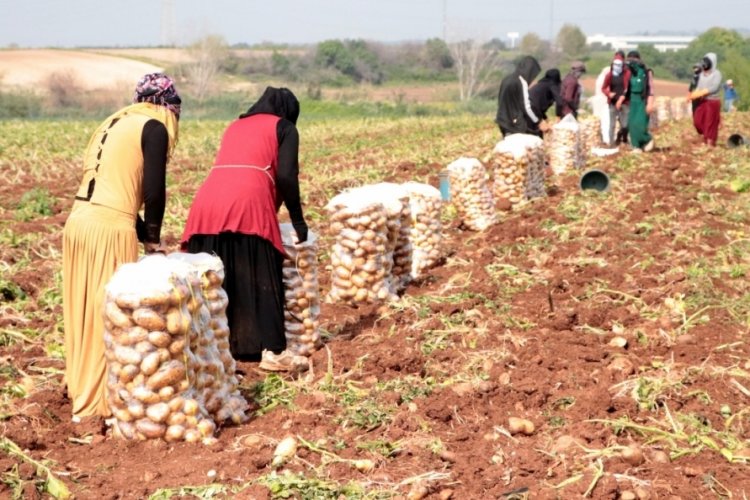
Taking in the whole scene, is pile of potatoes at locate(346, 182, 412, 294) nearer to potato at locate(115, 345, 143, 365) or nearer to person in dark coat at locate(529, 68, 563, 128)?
potato at locate(115, 345, 143, 365)

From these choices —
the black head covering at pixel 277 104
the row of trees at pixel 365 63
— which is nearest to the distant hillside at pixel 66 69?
the row of trees at pixel 365 63

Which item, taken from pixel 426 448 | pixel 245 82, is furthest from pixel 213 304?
pixel 245 82

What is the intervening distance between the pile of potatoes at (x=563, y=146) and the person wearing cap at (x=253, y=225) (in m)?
8.36

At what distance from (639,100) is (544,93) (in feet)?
10.7

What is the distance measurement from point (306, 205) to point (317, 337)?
5.79 m

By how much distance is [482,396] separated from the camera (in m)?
4.91

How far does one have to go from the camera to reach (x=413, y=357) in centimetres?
552

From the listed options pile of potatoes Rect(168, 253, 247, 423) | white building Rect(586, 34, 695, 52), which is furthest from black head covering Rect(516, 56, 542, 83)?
white building Rect(586, 34, 695, 52)

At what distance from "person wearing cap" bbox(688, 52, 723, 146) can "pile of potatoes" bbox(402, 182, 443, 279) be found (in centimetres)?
884

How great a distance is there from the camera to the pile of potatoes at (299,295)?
18.8 ft

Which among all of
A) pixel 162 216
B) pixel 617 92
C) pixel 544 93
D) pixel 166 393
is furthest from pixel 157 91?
pixel 617 92

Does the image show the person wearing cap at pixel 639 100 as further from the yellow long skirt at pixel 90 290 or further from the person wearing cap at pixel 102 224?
the yellow long skirt at pixel 90 290

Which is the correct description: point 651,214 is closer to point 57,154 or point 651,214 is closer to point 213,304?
point 213,304

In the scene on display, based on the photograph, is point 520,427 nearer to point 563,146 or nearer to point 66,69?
point 563,146
